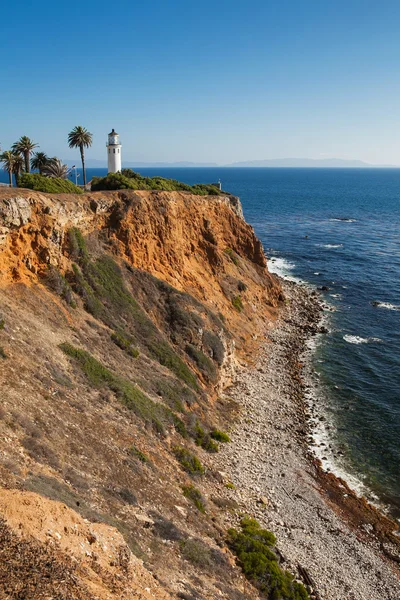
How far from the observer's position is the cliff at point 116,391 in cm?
1463

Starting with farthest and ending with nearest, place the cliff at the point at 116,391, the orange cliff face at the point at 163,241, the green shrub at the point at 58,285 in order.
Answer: the green shrub at the point at 58,285 → the orange cliff face at the point at 163,241 → the cliff at the point at 116,391

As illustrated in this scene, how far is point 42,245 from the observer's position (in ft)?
106

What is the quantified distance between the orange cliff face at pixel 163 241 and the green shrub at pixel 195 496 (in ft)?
60.8

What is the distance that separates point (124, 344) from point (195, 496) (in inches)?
543

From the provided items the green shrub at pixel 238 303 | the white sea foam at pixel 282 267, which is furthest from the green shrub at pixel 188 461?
the white sea foam at pixel 282 267

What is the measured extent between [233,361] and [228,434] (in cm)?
1109

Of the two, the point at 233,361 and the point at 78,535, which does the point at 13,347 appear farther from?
the point at 233,361

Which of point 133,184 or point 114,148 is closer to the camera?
point 133,184

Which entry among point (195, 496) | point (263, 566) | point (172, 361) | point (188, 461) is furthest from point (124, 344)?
point (263, 566)

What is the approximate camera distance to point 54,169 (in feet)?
172

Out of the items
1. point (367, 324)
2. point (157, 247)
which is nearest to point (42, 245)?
point (157, 247)

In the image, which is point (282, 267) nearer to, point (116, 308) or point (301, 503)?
point (116, 308)

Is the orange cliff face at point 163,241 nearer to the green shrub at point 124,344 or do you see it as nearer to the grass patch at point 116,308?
the grass patch at point 116,308

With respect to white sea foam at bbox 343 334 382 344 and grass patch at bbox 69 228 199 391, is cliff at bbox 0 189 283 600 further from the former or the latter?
white sea foam at bbox 343 334 382 344
